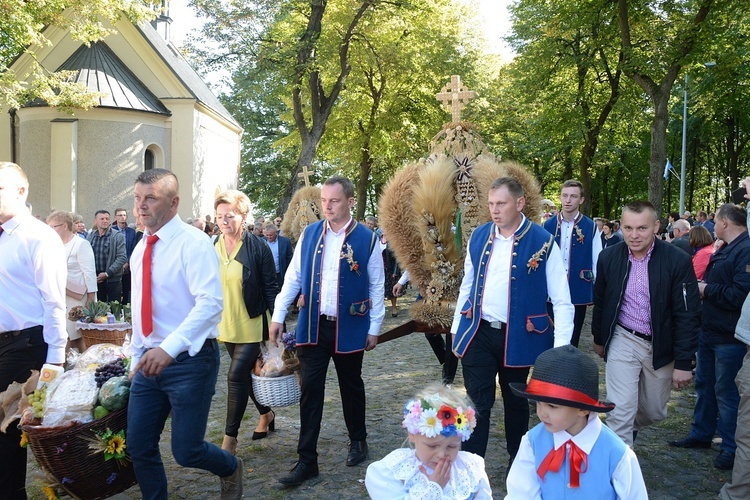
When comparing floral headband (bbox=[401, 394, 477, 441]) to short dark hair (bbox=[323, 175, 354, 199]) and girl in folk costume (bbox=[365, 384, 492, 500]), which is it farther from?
short dark hair (bbox=[323, 175, 354, 199])

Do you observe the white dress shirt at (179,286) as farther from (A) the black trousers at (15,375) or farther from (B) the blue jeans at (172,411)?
(A) the black trousers at (15,375)

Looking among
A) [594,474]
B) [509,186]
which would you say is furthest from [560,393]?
[509,186]

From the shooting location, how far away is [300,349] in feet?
16.7

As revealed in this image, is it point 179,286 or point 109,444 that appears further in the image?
point 109,444

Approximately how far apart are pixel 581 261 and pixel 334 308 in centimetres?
372

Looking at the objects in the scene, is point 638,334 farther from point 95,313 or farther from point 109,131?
point 109,131

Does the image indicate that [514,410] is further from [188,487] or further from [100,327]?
[100,327]

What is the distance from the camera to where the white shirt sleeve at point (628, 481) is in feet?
8.30

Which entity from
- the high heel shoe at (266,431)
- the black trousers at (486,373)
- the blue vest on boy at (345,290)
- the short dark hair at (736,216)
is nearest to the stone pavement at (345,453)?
the high heel shoe at (266,431)

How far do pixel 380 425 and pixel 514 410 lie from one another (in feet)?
6.45

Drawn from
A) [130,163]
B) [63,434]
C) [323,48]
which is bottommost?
[63,434]

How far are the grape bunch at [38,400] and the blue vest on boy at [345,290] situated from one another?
1741 millimetres

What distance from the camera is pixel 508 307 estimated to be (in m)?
4.41

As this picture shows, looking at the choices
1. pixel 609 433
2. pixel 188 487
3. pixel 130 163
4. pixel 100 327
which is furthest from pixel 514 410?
pixel 130 163
